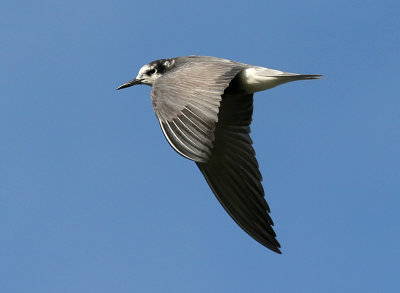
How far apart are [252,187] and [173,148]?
10.5ft

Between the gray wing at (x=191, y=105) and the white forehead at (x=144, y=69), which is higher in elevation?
the white forehead at (x=144, y=69)

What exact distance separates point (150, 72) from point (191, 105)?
11.4 feet

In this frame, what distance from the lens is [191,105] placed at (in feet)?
35.2

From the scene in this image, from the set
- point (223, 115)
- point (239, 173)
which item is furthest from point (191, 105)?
point (223, 115)

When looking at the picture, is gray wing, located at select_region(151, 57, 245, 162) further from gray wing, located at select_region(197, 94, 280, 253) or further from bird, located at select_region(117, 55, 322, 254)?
gray wing, located at select_region(197, 94, 280, 253)

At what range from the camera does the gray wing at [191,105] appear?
1020 cm

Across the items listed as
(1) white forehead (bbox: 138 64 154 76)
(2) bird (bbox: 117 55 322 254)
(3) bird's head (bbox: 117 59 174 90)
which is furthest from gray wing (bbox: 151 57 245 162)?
(1) white forehead (bbox: 138 64 154 76)

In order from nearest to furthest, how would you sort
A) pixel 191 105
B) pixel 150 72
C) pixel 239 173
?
1. pixel 191 105
2. pixel 239 173
3. pixel 150 72

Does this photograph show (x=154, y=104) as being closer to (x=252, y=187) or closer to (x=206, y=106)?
(x=206, y=106)

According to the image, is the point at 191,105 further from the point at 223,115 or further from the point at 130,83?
the point at 130,83

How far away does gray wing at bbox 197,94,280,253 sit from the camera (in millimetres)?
12711

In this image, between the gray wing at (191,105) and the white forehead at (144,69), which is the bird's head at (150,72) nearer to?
the white forehead at (144,69)

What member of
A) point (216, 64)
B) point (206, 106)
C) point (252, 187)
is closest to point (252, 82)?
point (216, 64)

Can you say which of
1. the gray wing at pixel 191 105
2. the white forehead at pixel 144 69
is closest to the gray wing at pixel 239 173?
the gray wing at pixel 191 105
